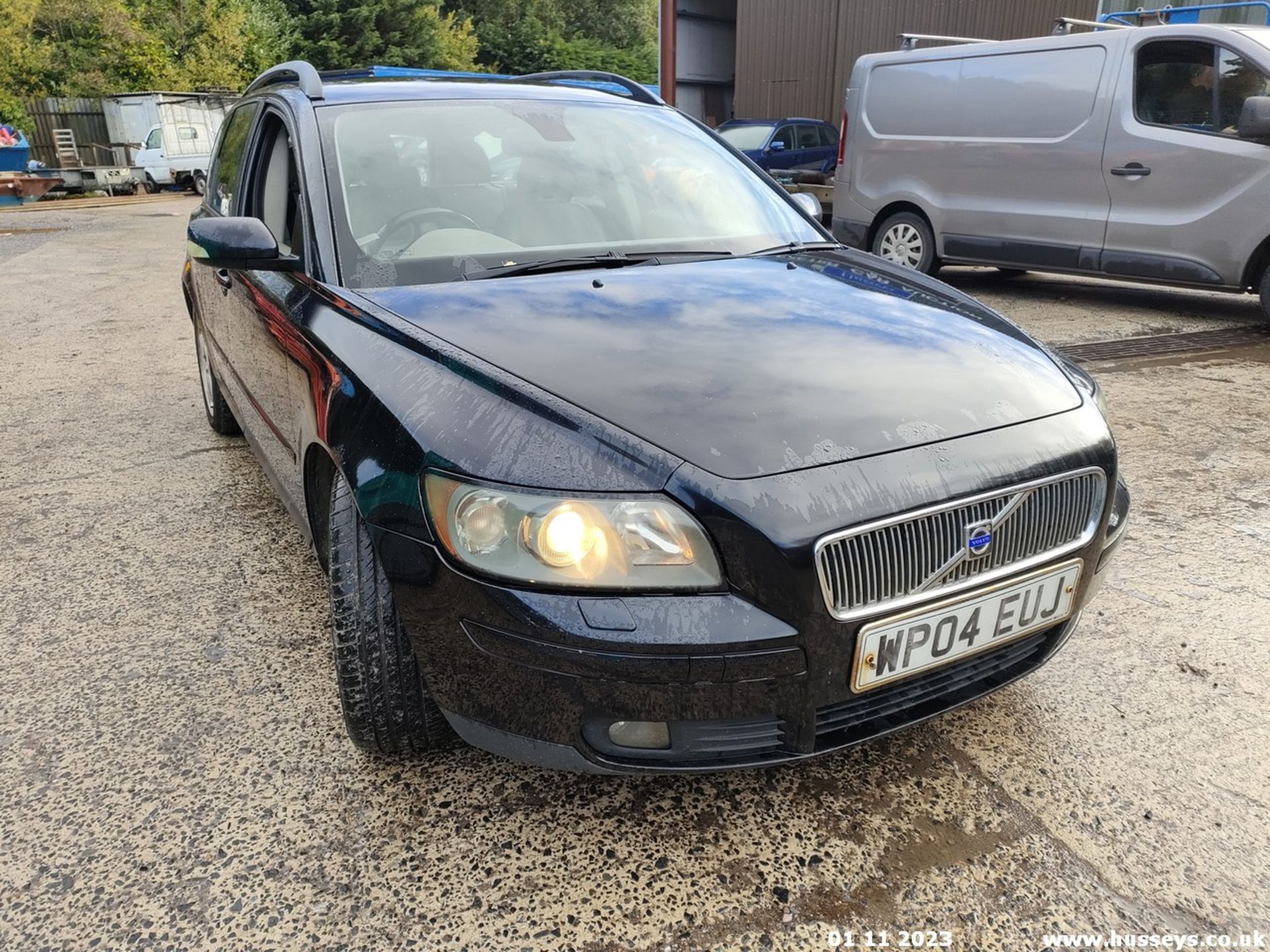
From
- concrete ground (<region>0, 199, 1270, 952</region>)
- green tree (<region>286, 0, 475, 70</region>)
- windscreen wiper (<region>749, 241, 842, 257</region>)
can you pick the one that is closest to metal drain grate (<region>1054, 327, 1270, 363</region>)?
concrete ground (<region>0, 199, 1270, 952</region>)

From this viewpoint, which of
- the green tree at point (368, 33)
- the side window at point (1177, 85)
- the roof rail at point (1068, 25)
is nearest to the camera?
the side window at point (1177, 85)

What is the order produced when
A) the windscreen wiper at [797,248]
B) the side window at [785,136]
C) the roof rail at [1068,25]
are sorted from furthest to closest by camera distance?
the side window at [785,136] < the roof rail at [1068,25] < the windscreen wiper at [797,248]

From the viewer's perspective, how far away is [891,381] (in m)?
1.88

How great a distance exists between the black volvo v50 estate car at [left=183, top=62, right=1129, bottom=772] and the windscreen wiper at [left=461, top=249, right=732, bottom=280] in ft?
0.04

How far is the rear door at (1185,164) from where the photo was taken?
594 cm

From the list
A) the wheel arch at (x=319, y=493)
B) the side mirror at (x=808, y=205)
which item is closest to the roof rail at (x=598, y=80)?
the side mirror at (x=808, y=205)

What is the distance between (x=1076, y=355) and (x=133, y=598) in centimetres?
522

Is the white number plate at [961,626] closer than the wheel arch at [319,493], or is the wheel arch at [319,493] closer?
the white number plate at [961,626]

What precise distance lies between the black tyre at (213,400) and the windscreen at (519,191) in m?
1.90

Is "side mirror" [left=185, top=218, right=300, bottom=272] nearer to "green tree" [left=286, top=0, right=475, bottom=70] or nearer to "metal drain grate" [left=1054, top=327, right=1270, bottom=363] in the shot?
"metal drain grate" [left=1054, top=327, right=1270, bottom=363]

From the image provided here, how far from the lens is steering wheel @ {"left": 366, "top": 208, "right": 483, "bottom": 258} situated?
7.87 feet

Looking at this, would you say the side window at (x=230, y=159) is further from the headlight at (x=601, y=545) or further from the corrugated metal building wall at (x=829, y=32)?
the corrugated metal building wall at (x=829, y=32)

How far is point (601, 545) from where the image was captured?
1.57m

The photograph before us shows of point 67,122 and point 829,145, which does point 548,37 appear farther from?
point 829,145
